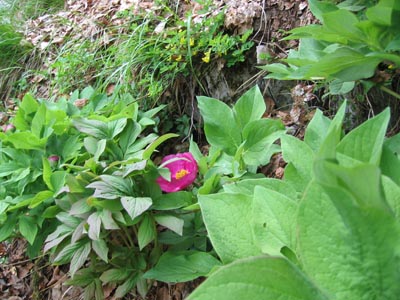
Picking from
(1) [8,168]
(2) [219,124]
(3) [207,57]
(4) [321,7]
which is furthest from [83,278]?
(4) [321,7]

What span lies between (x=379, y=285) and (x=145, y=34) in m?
2.16

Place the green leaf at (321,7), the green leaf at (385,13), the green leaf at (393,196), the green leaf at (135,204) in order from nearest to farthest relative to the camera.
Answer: the green leaf at (393,196), the green leaf at (385,13), the green leaf at (321,7), the green leaf at (135,204)

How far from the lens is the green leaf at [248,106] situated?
1337 mm

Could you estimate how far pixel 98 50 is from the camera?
8.67 ft

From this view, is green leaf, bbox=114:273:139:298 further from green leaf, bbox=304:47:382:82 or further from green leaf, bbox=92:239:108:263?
green leaf, bbox=304:47:382:82

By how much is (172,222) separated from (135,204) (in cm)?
12

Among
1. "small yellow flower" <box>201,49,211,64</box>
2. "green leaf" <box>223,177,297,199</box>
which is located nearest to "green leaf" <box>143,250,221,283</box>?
"green leaf" <box>223,177,297,199</box>

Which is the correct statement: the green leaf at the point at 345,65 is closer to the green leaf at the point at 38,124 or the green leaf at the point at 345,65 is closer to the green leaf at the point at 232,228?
the green leaf at the point at 232,228

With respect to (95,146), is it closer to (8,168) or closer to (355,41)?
(8,168)

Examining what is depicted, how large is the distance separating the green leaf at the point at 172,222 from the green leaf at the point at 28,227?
47 centimetres

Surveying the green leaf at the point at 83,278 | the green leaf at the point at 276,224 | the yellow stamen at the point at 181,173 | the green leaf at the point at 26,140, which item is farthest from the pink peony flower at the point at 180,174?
the green leaf at the point at 276,224

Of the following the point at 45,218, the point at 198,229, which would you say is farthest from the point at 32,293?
the point at 198,229

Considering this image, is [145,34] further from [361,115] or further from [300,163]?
[300,163]

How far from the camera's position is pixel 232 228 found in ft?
1.90
